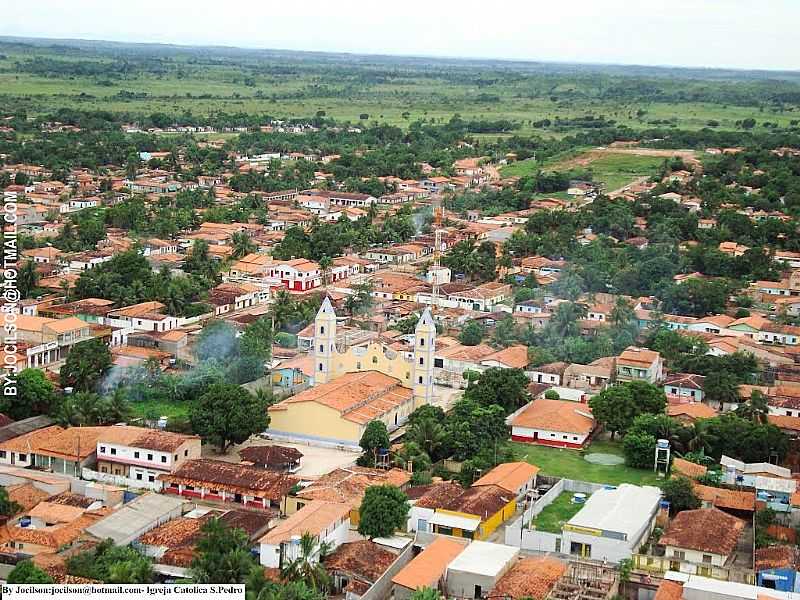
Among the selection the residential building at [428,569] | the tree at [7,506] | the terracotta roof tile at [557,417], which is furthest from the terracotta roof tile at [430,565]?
the terracotta roof tile at [557,417]

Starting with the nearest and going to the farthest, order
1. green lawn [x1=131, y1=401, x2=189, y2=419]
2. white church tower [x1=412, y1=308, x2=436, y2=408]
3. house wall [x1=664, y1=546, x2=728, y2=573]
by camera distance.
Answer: house wall [x1=664, y1=546, x2=728, y2=573] → green lawn [x1=131, y1=401, x2=189, y2=419] → white church tower [x1=412, y1=308, x2=436, y2=408]

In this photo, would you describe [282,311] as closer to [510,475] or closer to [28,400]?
[28,400]

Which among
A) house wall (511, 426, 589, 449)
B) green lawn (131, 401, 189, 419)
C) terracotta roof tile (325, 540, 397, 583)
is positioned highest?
terracotta roof tile (325, 540, 397, 583)

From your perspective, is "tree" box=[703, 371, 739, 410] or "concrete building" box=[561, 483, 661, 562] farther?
"tree" box=[703, 371, 739, 410]

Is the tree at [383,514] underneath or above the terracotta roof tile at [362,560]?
above

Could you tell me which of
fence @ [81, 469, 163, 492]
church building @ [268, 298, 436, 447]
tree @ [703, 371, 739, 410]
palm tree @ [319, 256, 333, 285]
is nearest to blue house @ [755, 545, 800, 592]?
church building @ [268, 298, 436, 447]

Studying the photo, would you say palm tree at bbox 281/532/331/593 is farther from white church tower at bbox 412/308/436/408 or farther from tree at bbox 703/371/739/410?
tree at bbox 703/371/739/410

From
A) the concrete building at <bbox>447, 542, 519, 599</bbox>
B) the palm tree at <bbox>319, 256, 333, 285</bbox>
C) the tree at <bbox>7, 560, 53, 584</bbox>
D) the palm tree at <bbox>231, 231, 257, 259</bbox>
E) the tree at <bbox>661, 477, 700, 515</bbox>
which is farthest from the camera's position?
the palm tree at <bbox>231, 231, 257, 259</bbox>

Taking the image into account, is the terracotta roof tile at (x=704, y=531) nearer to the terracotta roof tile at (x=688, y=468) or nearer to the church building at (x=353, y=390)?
the terracotta roof tile at (x=688, y=468)
